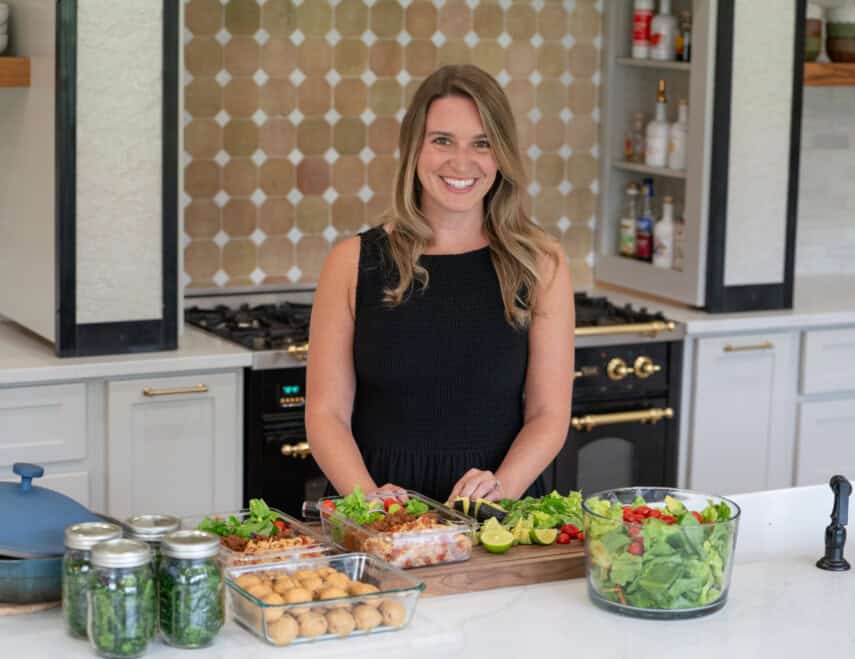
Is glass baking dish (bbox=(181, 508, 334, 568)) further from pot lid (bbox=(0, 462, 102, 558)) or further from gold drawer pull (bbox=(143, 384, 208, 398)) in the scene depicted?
gold drawer pull (bbox=(143, 384, 208, 398))

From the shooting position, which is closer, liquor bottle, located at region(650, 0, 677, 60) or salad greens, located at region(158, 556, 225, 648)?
salad greens, located at region(158, 556, 225, 648)

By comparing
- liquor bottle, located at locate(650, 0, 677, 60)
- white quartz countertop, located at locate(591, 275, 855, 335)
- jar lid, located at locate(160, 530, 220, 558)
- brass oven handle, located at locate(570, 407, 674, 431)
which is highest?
liquor bottle, located at locate(650, 0, 677, 60)

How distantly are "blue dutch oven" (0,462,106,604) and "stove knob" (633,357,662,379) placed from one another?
93.6 inches

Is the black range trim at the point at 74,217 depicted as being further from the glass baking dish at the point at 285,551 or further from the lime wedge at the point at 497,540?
the lime wedge at the point at 497,540

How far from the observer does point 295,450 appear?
402cm

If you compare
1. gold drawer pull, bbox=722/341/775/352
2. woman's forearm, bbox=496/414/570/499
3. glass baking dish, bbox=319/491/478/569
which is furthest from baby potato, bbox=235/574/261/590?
gold drawer pull, bbox=722/341/775/352

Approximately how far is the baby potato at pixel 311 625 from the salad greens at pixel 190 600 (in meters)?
0.11

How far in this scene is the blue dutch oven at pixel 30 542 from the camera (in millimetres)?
2156

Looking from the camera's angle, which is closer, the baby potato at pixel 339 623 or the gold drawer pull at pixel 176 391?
the baby potato at pixel 339 623

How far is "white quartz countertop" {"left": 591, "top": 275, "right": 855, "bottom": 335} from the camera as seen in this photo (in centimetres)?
446

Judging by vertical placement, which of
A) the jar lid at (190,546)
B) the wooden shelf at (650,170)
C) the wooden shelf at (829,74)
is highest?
the wooden shelf at (829,74)

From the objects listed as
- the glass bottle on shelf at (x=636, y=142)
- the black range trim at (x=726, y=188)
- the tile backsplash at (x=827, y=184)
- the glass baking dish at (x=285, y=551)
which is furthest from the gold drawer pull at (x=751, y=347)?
the glass baking dish at (x=285, y=551)

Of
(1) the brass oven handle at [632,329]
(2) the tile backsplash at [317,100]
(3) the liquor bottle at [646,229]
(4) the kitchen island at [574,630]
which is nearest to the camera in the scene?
(4) the kitchen island at [574,630]

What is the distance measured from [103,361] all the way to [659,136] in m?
1.91
